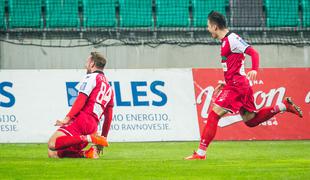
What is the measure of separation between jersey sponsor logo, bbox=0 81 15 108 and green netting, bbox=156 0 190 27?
16.2 feet

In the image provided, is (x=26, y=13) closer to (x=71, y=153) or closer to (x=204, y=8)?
(x=204, y=8)

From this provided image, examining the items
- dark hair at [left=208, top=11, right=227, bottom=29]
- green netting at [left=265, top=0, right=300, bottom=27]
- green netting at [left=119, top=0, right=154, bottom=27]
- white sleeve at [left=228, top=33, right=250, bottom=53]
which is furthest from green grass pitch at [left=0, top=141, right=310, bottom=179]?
green netting at [left=265, top=0, right=300, bottom=27]

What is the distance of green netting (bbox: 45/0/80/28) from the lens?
18.8 metres

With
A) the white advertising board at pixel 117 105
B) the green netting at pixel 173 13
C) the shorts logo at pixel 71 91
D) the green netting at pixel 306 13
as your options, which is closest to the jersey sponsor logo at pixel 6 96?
the white advertising board at pixel 117 105

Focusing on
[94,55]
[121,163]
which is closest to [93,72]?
[94,55]

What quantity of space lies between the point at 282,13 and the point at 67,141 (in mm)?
10569

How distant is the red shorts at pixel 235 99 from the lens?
10.5 meters

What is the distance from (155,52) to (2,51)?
136 inches

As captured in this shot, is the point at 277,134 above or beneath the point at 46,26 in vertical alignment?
beneath

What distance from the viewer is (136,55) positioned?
1786cm

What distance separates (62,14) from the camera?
18.9 meters

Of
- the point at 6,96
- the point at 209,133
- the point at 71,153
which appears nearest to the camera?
the point at 209,133

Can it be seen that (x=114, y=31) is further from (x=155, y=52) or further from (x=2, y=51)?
(x=2, y=51)

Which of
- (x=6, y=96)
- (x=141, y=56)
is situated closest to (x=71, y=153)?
(x=6, y=96)
